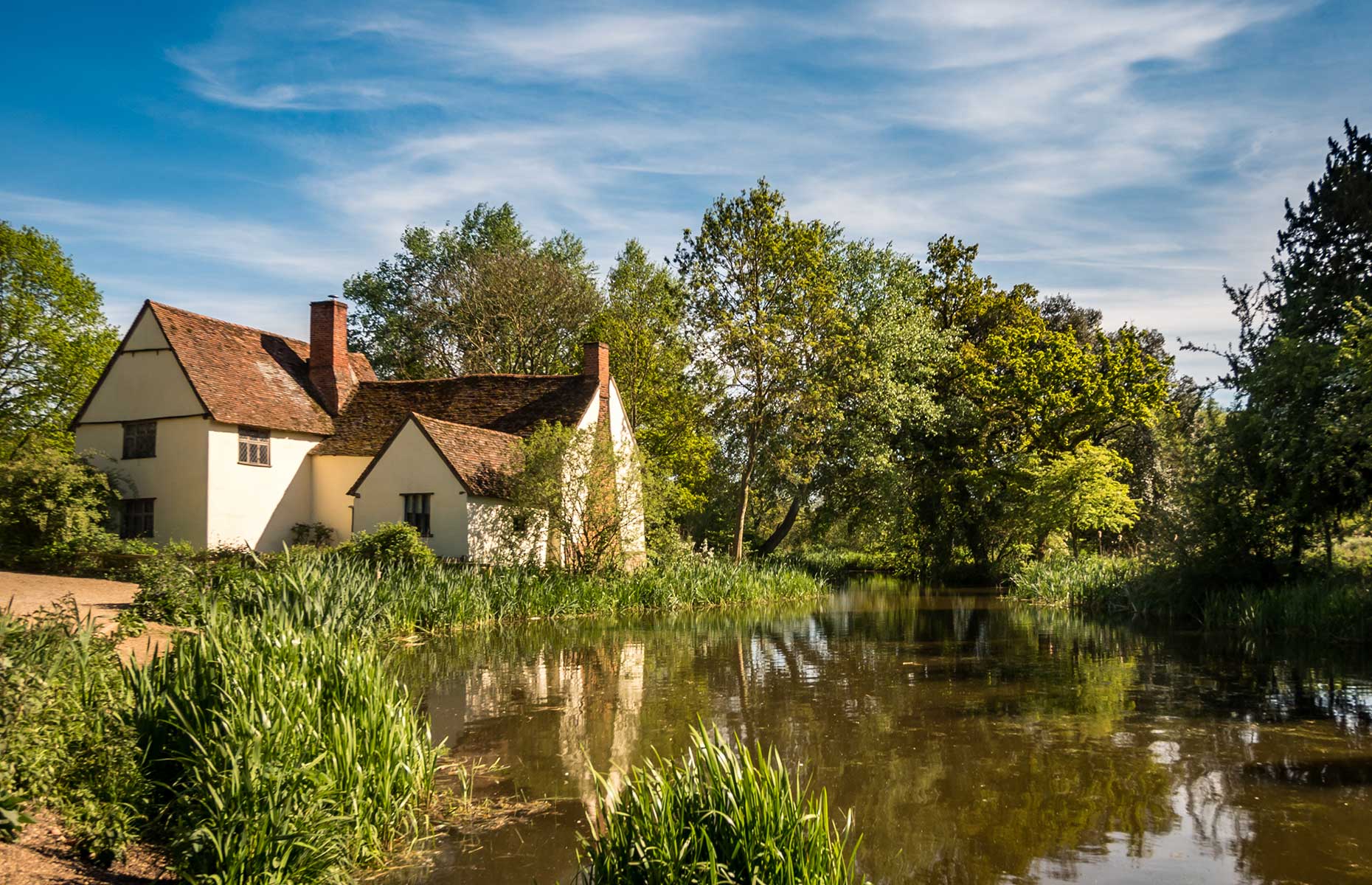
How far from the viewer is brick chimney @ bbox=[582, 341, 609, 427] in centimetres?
3303

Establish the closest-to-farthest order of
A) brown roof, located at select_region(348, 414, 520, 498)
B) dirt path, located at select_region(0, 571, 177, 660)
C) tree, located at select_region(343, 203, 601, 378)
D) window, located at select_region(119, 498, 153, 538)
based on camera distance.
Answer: dirt path, located at select_region(0, 571, 177, 660) < brown roof, located at select_region(348, 414, 520, 498) < window, located at select_region(119, 498, 153, 538) < tree, located at select_region(343, 203, 601, 378)

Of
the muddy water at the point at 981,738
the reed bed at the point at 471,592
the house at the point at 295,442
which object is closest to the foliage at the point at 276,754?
the muddy water at the point at 981,738

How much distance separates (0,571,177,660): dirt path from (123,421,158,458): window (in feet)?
19.8

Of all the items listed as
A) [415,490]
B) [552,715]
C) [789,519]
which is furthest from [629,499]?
[552,715]

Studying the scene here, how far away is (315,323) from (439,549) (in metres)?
11.8

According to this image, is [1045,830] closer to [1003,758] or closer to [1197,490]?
[1003,758]

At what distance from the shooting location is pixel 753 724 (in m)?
11.4

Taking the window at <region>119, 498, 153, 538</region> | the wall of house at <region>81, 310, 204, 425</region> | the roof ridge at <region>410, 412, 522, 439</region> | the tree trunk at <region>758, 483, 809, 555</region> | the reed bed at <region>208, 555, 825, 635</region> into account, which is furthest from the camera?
the tree trunk at <region>758, 483, 809, 555</region>

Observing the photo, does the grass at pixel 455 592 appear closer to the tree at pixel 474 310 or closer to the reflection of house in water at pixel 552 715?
the reflection of house in water at pixel 552 715

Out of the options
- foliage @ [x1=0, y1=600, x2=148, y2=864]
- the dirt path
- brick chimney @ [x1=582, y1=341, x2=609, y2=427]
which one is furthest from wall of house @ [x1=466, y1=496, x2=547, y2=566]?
foliage @ [x1=0, y1=600, x2=148, y2=864]

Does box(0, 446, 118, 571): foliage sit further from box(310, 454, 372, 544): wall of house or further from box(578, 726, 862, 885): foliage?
box(578, 726, 862, 885): foliage

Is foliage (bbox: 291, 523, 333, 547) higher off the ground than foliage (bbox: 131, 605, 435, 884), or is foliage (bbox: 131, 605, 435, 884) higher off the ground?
foliage (bbox: 291, 523, 333, 547)

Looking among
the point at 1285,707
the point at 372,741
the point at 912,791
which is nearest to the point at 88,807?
the point at 372,741

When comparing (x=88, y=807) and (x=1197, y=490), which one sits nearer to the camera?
(x=88, y=807)
